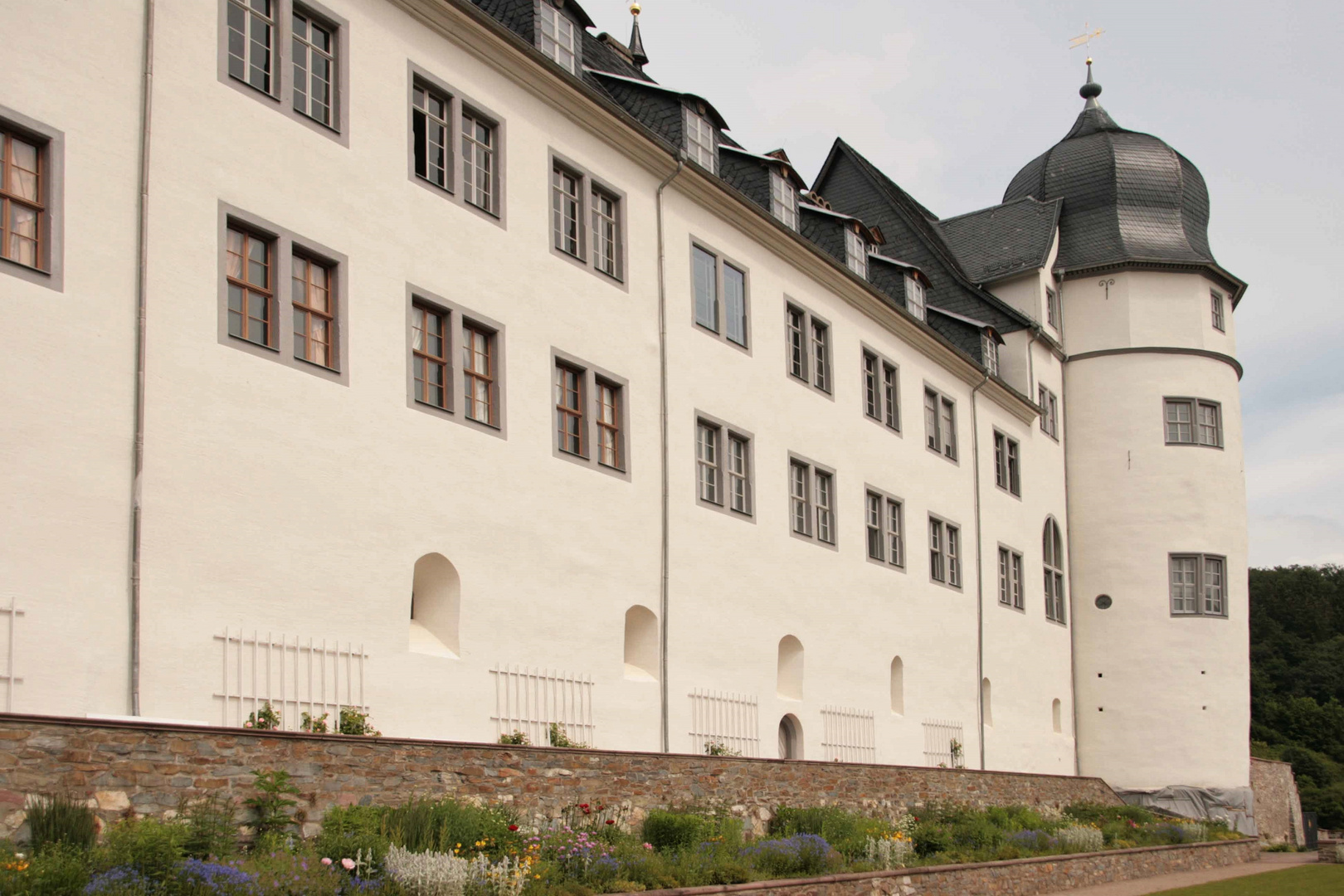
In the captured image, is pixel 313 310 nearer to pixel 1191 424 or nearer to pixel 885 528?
pixel 885 528

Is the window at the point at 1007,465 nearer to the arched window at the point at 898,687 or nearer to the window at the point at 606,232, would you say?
the arched window at the point at 898,687

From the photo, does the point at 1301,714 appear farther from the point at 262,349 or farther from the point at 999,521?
the point at 262,349

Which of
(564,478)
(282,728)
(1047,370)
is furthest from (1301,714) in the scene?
(282,728)

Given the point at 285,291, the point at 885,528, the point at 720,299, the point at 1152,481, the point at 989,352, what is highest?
the point at 989,352

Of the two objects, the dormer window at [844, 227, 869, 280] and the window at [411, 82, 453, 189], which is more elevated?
the dormer window at [844, 227, 869, 280]

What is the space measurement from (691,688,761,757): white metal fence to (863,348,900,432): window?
7728mm

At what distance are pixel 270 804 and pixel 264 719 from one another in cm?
206

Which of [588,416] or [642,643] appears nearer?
[588,416]

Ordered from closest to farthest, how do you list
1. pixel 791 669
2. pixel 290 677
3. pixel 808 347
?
pixel 290 677, pixel 791 669, pixel 808 347

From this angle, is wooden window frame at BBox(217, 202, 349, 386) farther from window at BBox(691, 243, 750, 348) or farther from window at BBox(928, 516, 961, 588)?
window at BBox(928, 516, 961, 588)

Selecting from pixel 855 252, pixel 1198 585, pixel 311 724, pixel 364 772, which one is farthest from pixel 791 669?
pixel 1198 585

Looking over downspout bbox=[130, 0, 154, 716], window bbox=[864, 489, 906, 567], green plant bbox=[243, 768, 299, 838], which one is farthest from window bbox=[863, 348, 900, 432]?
green plant bbox=[243, 768, 299, 838]

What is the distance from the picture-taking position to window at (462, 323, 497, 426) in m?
18.1

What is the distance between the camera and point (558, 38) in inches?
819
